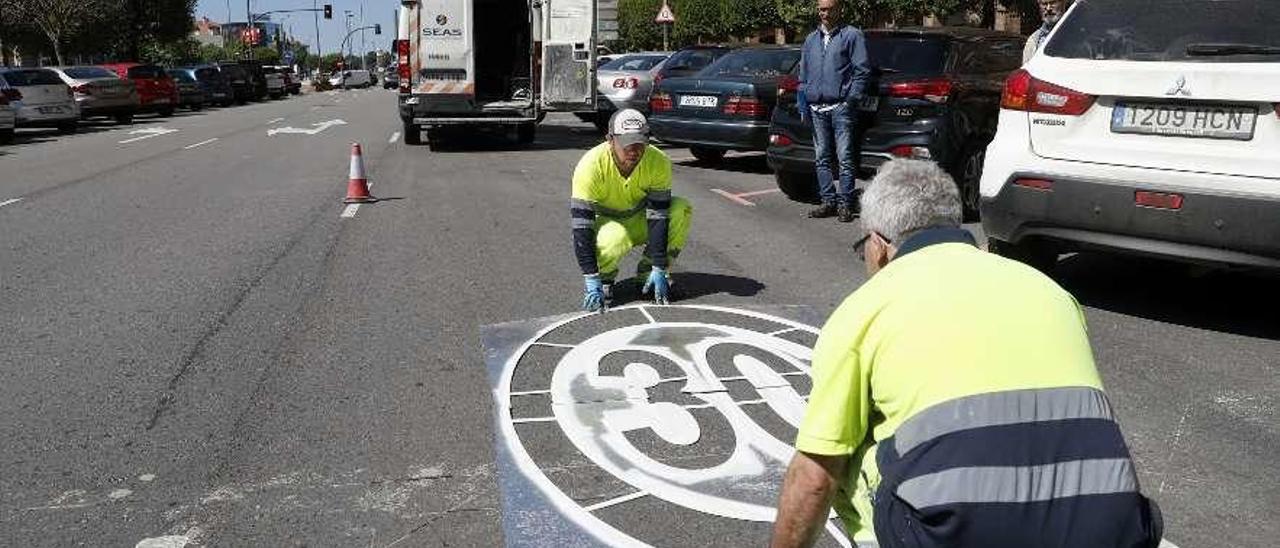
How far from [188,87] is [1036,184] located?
3816cm

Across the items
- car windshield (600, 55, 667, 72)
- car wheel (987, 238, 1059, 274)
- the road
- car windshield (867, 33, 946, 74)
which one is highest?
car windshield (867, 33, 946, 74)

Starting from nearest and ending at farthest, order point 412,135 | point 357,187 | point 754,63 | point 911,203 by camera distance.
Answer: point 911,203 → point 357,187 → point 754,63 → point 412,135

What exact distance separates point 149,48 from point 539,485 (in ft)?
206

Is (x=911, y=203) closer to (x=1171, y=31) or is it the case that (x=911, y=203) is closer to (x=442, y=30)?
(x=1171, y=31)

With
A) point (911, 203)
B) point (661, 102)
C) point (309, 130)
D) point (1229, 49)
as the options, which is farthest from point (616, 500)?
point (309, 130)

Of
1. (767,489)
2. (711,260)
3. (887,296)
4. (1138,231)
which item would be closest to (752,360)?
(767,489)

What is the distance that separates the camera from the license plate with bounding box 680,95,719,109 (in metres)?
12.8

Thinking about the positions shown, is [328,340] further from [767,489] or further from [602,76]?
[602,76]

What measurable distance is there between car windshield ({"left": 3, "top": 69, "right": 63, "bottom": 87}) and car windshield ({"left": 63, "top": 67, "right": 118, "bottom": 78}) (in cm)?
429

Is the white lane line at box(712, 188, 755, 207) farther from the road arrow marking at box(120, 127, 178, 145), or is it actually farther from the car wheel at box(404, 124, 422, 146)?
the road arrow marking at box(120, 127, 178, 145)

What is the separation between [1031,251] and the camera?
659 centimetres

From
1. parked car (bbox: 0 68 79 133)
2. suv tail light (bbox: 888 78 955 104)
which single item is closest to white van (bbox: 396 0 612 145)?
suv tail light (bbox: 888 78 955 104)

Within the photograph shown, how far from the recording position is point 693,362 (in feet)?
17.4

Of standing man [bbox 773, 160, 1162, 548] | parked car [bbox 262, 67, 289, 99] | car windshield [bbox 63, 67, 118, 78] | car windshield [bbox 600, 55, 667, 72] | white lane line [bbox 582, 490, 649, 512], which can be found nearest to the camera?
standing man [bbox 773, 160, 1162, 548]
